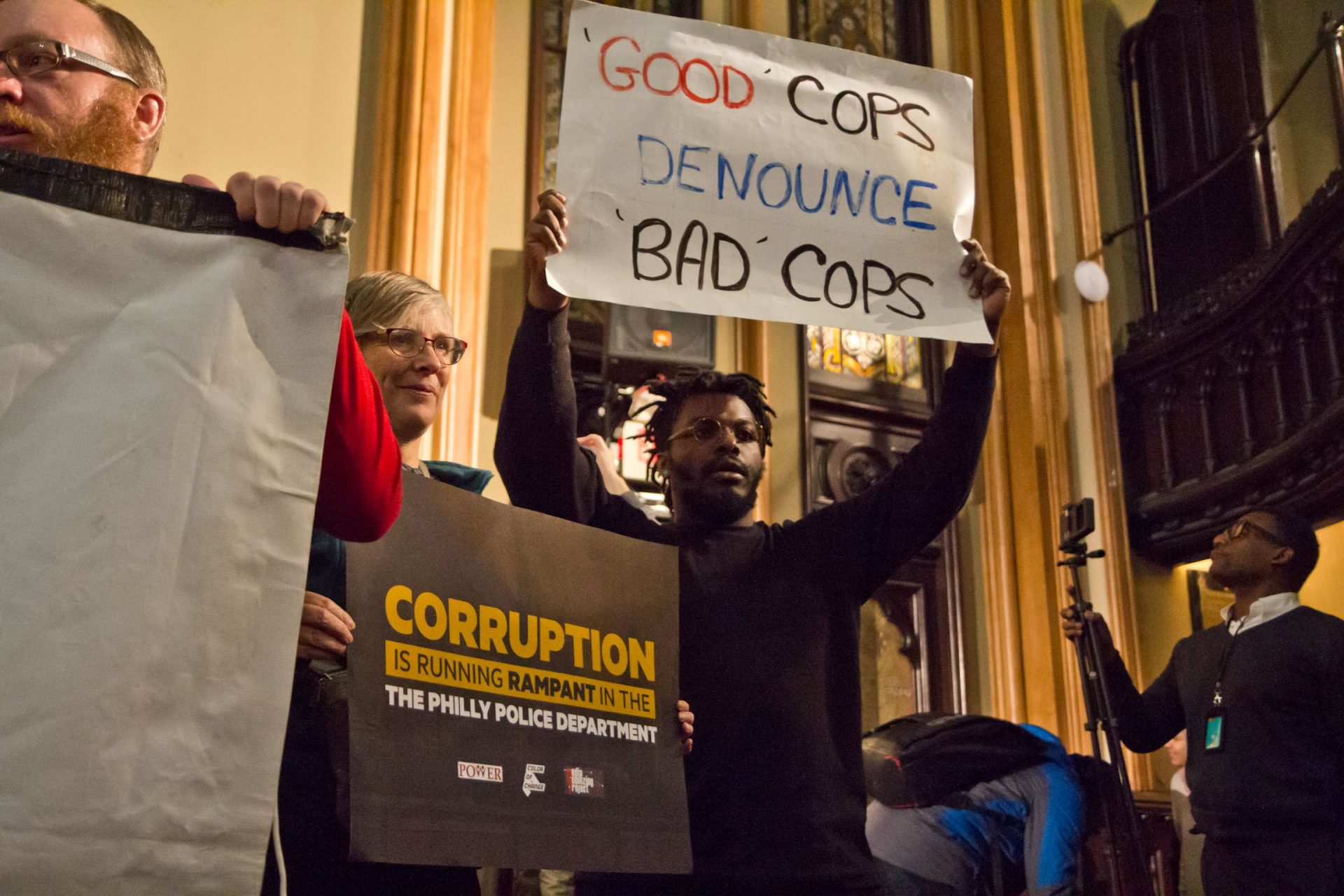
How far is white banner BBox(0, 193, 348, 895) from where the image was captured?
2.59 ft

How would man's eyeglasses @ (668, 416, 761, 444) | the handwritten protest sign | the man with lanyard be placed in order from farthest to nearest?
the man with lanyard
man's eyeglasses @ (668, 416, 761, 444)
the handwritten protest sign

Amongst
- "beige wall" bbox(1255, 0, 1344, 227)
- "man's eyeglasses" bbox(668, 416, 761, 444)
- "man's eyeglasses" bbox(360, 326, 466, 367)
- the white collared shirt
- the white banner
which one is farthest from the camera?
"beige wall" bbox(1255, 0, 1344, 227)

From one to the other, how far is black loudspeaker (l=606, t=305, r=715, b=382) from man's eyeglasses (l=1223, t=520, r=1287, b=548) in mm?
1787

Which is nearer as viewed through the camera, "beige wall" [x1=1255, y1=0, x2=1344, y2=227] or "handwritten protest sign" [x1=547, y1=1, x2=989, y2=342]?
"handwritten protest sign" [x1=547, y1=1, x2=989, y2=342]

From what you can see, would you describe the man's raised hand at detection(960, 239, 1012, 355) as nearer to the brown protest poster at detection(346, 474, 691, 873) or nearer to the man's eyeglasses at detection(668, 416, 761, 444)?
the man's eyeglasses at detection(668, 416, 761, 444)

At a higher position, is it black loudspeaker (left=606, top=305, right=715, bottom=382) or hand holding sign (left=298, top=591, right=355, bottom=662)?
black loudspeaker (left=606, top=305, right=715, bottom=382)

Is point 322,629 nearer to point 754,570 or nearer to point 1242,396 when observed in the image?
point 754,570

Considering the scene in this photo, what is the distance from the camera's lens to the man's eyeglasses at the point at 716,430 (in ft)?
5.97

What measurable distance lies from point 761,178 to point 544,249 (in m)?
0.39

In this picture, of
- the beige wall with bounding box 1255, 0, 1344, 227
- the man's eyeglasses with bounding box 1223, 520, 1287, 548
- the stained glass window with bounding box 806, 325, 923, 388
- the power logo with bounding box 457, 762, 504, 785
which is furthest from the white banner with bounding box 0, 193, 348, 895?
the beige wall with bounding box 1255, 0, 1344, 227

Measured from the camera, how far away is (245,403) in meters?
0.93

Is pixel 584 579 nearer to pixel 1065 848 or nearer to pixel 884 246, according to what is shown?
pixel 884 246

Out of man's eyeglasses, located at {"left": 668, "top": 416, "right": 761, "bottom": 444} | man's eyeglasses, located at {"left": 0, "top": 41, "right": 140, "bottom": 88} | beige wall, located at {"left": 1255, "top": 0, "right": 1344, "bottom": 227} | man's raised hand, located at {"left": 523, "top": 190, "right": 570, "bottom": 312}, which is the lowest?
man's eyeglasses, located at {"left": 668, "top": 416, "right": 761, "bottom": 444}

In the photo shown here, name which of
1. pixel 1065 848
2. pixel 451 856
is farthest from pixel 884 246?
pixel 1065 848
